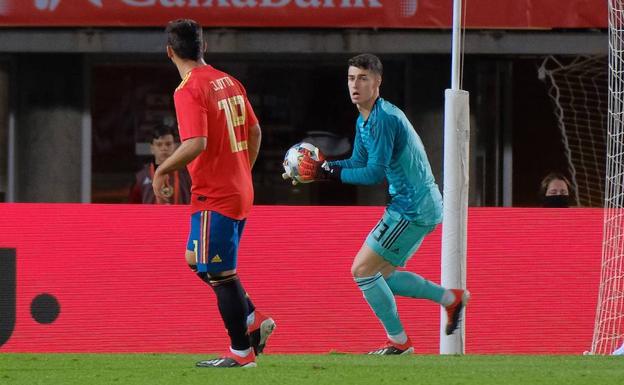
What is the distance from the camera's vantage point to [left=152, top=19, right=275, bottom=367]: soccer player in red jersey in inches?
289

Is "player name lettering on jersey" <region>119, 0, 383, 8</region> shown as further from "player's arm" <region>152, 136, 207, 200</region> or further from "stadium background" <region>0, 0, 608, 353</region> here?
"player's arm" <region>152, 136, 207, 200</region>

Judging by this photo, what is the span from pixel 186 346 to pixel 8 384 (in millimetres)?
3383

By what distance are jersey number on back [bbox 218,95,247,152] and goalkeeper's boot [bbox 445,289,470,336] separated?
2.11 metres

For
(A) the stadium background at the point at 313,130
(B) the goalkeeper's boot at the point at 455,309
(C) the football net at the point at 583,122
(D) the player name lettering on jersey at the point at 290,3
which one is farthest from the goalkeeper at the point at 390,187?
(C) the football net at the point at 583,122

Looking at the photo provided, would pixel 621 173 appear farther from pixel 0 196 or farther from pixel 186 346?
pixel 0 196

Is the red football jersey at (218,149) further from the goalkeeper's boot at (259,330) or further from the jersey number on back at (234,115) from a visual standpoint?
the goalkeeper's boot at (259,330)

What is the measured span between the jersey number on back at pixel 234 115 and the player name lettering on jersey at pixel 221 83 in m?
0.07

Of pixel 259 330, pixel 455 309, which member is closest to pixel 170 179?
pixel 455 309

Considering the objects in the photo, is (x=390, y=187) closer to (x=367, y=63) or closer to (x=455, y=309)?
(x=367, y=63)

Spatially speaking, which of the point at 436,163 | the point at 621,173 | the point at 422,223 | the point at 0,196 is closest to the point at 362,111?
the point at 422,223

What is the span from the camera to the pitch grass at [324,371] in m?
7.04

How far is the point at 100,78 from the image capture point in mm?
15711

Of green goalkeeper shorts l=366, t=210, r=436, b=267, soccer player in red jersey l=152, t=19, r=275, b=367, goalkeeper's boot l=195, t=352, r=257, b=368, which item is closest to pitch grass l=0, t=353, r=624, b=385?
goalkeeper's boot l=195, t=352, r=257, b=368

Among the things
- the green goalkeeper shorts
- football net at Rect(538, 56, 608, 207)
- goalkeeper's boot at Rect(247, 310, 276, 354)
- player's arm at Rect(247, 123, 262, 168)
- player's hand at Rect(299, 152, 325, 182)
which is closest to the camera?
player's arm at Rect(247, 123, 262, 168)
